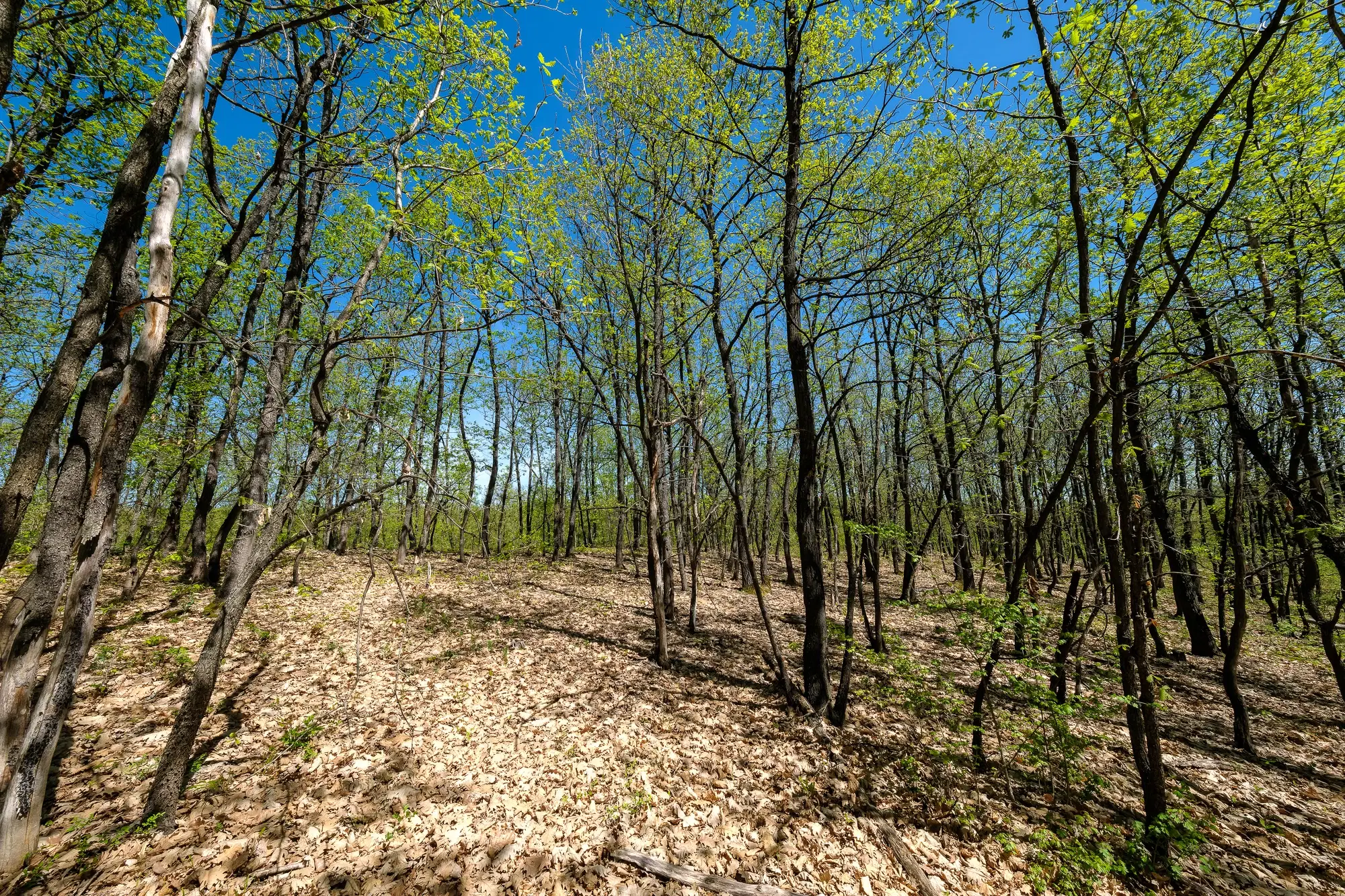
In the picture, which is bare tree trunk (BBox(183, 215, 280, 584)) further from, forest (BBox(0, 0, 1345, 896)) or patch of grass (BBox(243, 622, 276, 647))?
patch of grass (BBox(243, 622, 276, 647))

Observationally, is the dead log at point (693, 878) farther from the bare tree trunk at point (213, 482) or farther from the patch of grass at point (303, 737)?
the bare tree trunk at point (213, 482)

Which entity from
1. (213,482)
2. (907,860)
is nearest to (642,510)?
(907,860)

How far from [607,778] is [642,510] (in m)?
3.77

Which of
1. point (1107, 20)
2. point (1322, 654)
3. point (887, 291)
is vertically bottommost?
point (1322, 654)

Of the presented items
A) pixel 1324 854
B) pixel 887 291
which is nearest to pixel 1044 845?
pixel 1324 854

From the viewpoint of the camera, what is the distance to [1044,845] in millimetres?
4016

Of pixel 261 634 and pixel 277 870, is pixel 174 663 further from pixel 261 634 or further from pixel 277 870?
pixel 277 870

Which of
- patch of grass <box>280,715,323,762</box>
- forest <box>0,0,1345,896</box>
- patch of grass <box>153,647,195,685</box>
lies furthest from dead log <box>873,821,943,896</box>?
patch of grass <box>153,647,195,685</box>

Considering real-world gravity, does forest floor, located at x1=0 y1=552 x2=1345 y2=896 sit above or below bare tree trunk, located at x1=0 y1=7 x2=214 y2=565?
below

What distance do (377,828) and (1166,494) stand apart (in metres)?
10.3

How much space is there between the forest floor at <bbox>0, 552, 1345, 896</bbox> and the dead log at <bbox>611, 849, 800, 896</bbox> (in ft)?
0.33

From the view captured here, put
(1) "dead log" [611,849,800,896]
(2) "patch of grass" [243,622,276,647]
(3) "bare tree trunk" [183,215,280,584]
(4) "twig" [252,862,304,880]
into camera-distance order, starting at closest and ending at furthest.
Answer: (4) "twig" [252,862,304,880], (1) "dead log" [611,849,800,896], (2) "patch of grass" [243,622,276,647], (3) "bare tree trunk" [183,215,280,584]

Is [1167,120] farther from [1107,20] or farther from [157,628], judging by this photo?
[157,628]

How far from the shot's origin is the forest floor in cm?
371
